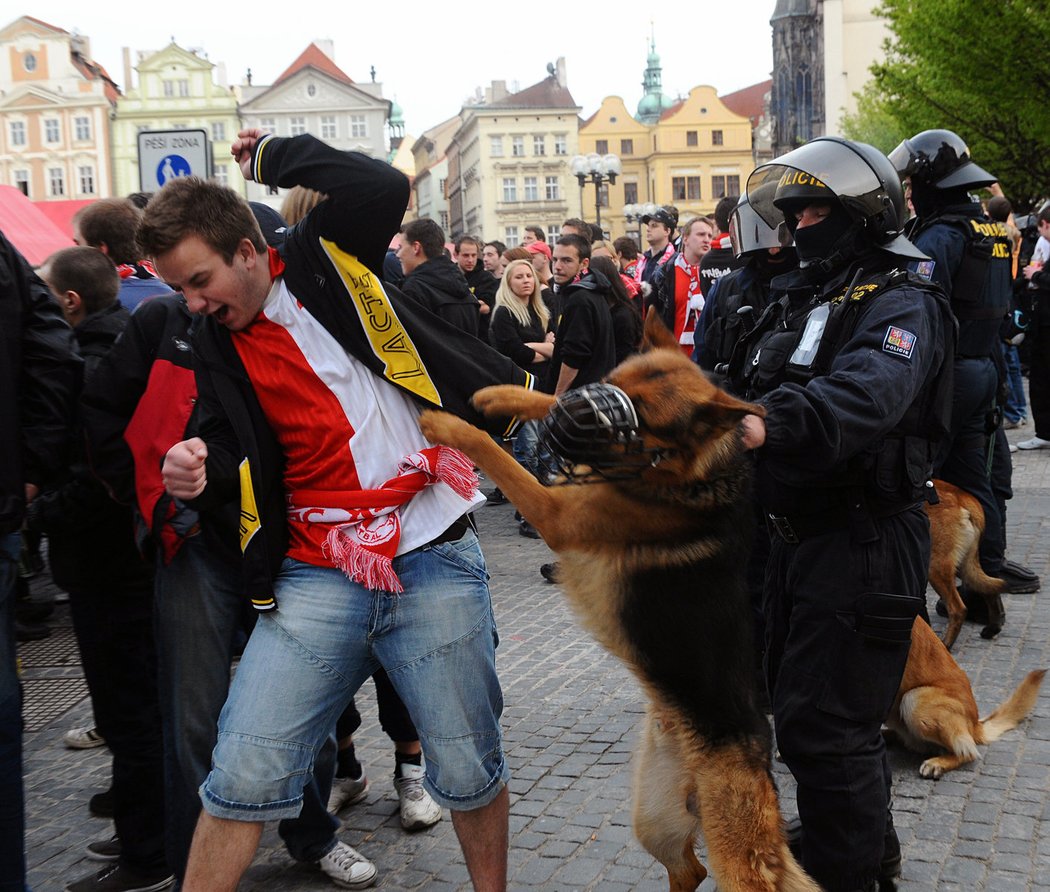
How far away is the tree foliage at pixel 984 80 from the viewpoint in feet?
69.6

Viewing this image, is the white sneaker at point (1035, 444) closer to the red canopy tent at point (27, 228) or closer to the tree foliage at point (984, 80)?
the red canopy tent at point (27, 228)

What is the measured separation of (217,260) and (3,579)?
51.4 inches

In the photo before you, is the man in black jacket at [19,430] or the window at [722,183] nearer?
the man in black jacket at [19,430]

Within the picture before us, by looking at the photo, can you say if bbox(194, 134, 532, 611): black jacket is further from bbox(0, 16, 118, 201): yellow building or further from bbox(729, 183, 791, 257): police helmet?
bbox(0, 16, 118, 201): yellow building

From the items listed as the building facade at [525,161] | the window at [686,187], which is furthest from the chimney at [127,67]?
the window at [686,187]

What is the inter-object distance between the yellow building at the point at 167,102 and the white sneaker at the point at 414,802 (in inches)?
2971

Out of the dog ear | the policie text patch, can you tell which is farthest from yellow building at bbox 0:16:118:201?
the policie text patch

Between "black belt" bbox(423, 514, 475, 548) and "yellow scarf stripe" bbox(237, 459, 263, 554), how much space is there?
46 cm

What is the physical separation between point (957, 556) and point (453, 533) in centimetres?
414

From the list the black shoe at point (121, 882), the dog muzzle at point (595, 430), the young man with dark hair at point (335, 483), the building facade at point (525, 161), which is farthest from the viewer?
the building facade at point (525, 161)

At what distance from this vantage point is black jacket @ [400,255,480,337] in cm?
778

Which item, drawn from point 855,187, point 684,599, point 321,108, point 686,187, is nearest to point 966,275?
point 855,187

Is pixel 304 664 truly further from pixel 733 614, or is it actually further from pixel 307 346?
pixel 733 614

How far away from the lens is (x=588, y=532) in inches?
110
